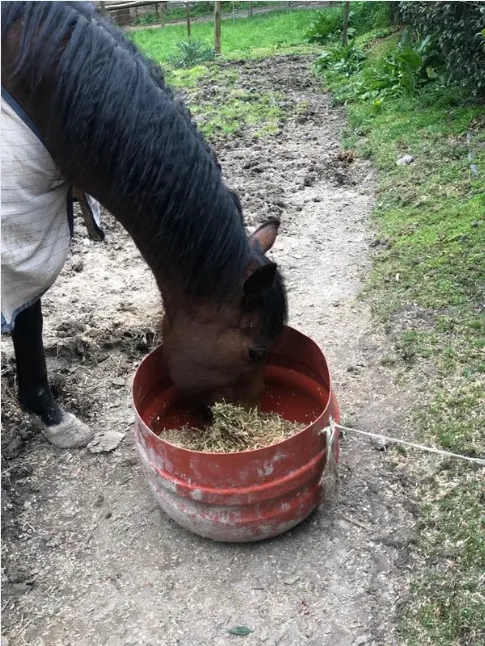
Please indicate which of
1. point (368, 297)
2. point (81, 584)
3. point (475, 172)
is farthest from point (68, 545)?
point (475, 172)

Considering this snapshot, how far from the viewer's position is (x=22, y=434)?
123 inches

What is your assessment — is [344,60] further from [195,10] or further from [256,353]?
[195,10]

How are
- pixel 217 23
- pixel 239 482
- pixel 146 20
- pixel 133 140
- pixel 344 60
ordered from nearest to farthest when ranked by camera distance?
pixel 133 140, pixel 239 482, pixel 344 60, pixel 217 23, pixel 146 20

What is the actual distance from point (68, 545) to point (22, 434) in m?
0.76

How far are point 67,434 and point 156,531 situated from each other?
773 millimetres

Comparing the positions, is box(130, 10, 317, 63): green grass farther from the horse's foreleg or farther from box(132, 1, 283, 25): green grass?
the horse's foreleg

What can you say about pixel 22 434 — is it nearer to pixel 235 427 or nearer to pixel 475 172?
pixel 235 427

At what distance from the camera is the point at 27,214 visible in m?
2.37

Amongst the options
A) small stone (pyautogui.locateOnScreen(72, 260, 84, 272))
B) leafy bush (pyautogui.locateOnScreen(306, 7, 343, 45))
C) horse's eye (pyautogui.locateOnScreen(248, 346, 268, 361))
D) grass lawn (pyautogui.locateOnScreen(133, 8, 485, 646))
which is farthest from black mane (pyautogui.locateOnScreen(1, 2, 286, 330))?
leafy bush (pyautogui.locateOnScreen(306, 7, 343, 45))

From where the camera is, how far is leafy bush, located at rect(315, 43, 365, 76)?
10.3 metres

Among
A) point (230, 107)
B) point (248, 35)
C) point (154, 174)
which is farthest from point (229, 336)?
point (248, 35)

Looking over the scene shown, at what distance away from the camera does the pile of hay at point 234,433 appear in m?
2.61

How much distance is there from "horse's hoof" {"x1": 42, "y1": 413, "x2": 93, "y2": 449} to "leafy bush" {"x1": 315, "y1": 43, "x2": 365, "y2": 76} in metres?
8.71

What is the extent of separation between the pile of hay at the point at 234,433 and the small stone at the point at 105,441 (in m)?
0.49
